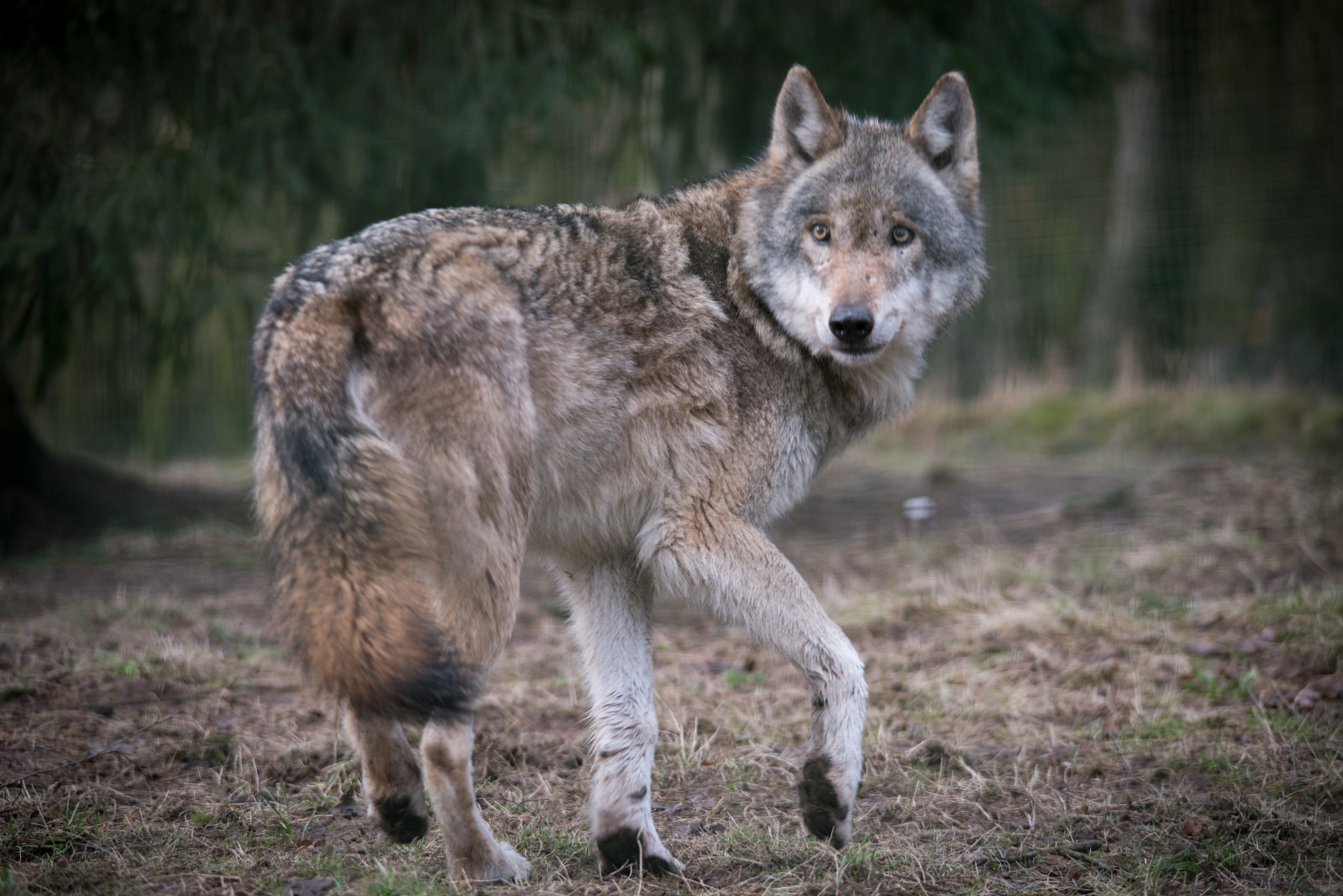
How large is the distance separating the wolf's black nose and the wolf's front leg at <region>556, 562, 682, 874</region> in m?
0.97

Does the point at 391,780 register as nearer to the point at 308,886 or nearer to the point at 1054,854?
the point at 308,886

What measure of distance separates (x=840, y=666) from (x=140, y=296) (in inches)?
214

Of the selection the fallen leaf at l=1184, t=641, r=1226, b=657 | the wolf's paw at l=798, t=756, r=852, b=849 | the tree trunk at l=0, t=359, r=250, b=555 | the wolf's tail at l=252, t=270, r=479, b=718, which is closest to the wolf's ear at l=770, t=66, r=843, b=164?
the wolf's tail at l=252, t=270, r=479, b=718

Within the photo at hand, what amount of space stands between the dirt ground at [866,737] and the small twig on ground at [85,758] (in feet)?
0.05

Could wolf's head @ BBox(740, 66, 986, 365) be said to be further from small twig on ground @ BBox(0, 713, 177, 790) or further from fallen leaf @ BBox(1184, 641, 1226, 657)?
small twig on ground @ BBox(0, 713, 177, 790)

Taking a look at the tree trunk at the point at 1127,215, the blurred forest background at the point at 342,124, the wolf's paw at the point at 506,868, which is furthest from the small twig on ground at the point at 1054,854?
the tree trunk at the point at 1127,215

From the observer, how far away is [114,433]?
995 cm

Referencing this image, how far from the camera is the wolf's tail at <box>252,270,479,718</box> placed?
2316 mm

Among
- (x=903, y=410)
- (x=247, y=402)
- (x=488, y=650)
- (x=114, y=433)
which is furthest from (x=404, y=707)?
(x=247, y=402)

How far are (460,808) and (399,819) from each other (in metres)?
0.16

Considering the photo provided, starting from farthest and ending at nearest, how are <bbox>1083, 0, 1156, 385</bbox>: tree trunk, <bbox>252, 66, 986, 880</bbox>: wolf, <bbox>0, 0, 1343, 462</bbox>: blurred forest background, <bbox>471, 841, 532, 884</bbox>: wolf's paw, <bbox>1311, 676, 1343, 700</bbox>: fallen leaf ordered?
<bbox>1083, 0, 1156, 385</bbox>: tree trunk < <bbox>0, 0, 1343, 462</bbox>: blurred forest background < <bbox>1311, 676, 1343, 700</bbox>: fallen leaf < <bbox>471, 841, 532, 884</bbox>: wolf's paw < <bbox>252, 66, 986, 880</bbox>: wolf

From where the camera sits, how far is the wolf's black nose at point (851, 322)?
3.17 meters

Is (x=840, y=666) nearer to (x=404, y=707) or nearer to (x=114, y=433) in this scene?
(x=404, y=707)

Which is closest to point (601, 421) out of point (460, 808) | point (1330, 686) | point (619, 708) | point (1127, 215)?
point (619, 708)
